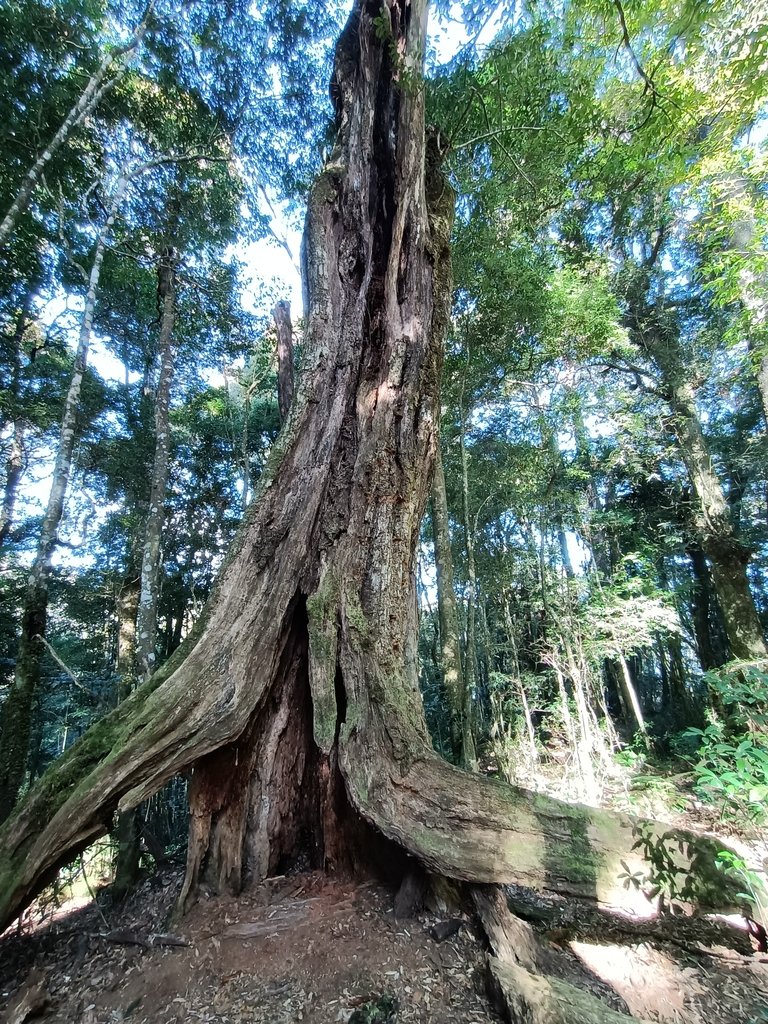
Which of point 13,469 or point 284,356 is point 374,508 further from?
point 13,469

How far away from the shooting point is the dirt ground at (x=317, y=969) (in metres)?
1.94

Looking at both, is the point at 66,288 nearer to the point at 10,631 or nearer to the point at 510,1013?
the point at 10,631

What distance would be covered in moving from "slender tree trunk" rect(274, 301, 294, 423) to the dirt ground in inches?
147

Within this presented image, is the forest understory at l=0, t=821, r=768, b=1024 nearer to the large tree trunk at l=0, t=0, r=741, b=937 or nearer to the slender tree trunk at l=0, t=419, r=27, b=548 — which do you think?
the large tree trunk at l=0, t=0, r=741, b=937

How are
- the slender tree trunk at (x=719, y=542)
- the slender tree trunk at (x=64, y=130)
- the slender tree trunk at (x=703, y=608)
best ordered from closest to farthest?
the slender tree trunk at (x=64, y=130)
the slender tree trunk at (x=719, y=542)
the slender tree trunk at (x=703, y=608)

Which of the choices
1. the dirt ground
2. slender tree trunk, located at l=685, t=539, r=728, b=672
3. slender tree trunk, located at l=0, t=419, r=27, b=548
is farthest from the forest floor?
slender tree trunk, located at l=685, t=539, r=728, b=672

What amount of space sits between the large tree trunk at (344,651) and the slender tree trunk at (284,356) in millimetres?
940

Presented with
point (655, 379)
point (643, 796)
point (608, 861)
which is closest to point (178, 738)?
point (608, 861)

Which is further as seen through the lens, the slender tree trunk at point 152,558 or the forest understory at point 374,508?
the slender tree trunk at point 152,558

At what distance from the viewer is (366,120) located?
156 inches

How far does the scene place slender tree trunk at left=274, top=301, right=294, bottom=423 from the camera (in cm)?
443

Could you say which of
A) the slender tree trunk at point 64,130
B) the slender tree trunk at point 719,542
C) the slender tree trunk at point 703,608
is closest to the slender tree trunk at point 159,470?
the slender tree trunk at point 64,130

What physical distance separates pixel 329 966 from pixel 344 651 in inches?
57.1

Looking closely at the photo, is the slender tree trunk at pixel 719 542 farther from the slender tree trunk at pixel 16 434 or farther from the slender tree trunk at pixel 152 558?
the slender tree trunk at pixel 16 434
